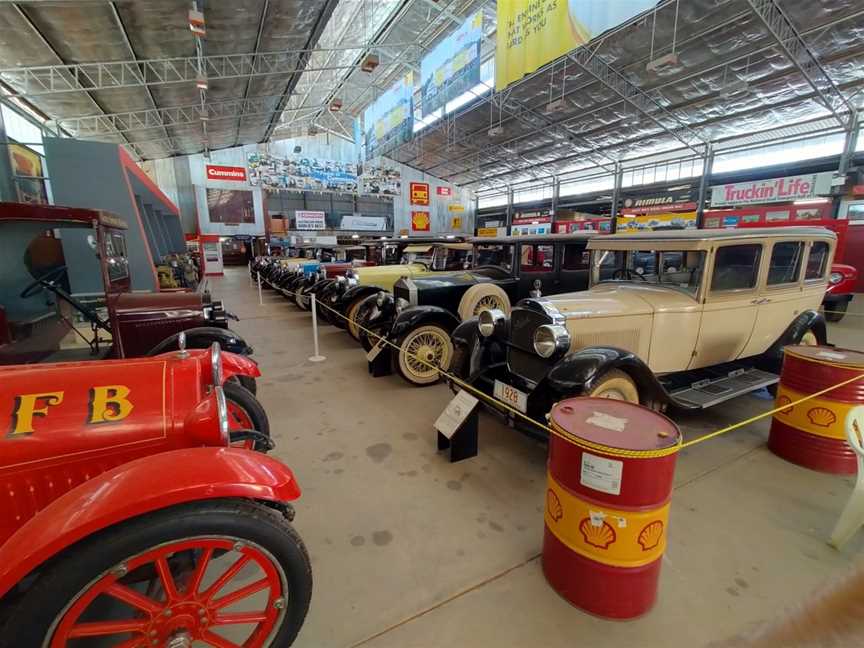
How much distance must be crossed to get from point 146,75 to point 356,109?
50.5ft

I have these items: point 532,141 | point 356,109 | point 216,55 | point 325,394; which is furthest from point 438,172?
point 325,394

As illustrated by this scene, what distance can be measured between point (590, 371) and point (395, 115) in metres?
13.5

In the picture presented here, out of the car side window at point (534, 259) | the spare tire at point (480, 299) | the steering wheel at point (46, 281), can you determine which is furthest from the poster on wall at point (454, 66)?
the steering wheel at point (46, 281)

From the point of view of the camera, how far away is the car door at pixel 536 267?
16.9ft

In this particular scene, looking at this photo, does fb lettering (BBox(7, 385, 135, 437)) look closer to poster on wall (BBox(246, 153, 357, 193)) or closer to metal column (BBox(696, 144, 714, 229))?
metal column (BBox(696, 144, 714, 229))

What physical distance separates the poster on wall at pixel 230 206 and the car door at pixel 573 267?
86.8 ft

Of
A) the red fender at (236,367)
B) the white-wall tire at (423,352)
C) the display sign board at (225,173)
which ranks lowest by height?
the white-wall tire at (423,352)

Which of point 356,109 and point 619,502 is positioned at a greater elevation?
point 356,109

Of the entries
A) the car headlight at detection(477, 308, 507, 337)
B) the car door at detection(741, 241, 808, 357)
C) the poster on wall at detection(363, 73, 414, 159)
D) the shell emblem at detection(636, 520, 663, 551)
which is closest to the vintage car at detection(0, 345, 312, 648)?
the shell emblem at detection(636, 520, 663, 551)

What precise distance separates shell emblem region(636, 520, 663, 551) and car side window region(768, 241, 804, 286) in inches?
123

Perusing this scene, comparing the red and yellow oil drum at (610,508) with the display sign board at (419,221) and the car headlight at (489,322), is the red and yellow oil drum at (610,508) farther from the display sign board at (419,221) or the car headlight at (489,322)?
the display sign board at (419,221)

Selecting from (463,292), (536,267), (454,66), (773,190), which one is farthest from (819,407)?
(773,190)

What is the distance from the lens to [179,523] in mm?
1250

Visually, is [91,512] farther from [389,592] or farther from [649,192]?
[649,192]
